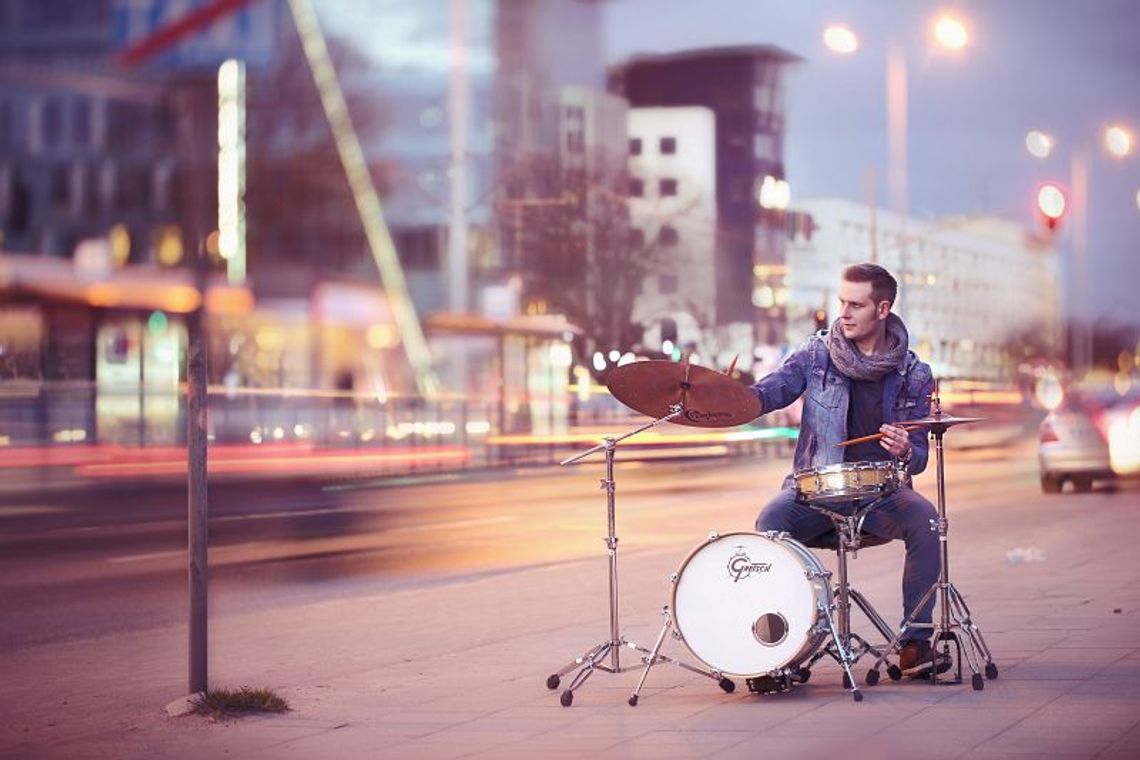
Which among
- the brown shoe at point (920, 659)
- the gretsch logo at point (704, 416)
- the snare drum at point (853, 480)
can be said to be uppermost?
the gretsch logo at point (704, 416)

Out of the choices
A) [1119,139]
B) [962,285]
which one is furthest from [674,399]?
[962,285]

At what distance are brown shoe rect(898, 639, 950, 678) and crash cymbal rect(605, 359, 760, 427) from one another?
1154 millimetres

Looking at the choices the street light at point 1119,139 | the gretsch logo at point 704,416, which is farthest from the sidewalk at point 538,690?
the street light at point 1119,139

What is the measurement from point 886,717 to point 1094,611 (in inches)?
172

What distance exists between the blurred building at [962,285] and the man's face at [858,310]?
93.9m

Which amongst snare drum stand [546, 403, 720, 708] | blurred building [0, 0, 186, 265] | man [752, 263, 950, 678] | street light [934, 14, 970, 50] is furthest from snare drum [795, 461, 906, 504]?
blurred building [0, 0, 186, 265]

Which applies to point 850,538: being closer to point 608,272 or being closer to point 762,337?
point 608,272

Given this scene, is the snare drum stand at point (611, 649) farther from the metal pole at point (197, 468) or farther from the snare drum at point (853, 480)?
the metal pole at point (197, 468)

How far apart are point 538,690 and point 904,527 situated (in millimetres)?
1701

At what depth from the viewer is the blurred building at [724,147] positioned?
388ft

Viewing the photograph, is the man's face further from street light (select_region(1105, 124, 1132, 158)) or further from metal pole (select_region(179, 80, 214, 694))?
street light (select_region(1105, 124, 1132, 158))

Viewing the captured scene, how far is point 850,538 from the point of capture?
28.6 ft

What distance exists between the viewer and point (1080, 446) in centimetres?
2811

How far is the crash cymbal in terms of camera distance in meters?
8.58
